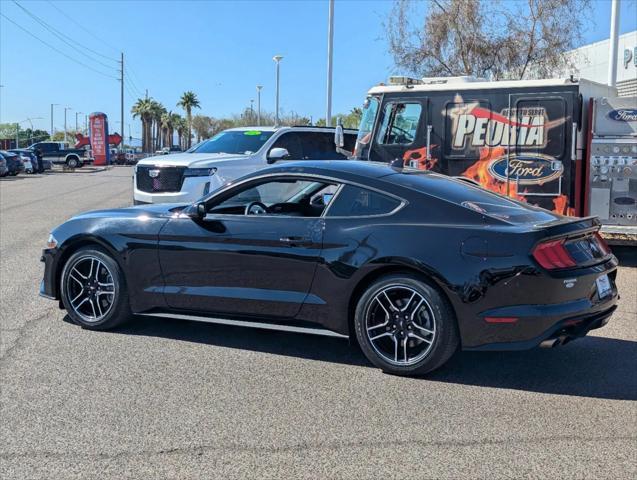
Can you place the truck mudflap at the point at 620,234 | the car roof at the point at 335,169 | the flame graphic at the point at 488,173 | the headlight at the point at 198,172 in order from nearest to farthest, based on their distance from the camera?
the car roof at the point at 335,169 < the truck mudflap at the point at 620,234 < the flame graphic at the point at 488,173 < the headlight at the point at 198,172

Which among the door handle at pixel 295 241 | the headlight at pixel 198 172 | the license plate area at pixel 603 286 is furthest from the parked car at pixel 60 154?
the license plate area at pixel 603 286

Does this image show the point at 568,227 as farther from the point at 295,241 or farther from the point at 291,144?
the point at 291,144

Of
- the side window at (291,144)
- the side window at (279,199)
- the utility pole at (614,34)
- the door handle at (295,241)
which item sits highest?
the utility pole at (614,34)

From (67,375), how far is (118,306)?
1.09m

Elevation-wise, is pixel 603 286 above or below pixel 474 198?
below

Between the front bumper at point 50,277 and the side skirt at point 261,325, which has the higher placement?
the front bumper at point 50,277

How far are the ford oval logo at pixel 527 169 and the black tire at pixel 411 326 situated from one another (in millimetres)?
5341

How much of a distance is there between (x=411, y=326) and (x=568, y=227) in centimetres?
132

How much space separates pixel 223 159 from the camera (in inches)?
465

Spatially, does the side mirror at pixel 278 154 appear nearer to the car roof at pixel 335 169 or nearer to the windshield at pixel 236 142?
the windshield at pixel 236 142

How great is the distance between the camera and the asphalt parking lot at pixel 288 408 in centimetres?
372

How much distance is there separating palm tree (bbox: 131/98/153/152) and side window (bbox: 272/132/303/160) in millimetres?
92105

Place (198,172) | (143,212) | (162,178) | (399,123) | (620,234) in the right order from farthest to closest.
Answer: (162,178), (198,172), (399,123), (620,234), (143,212)

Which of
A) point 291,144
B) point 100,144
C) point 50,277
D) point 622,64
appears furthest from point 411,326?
point 100,144
